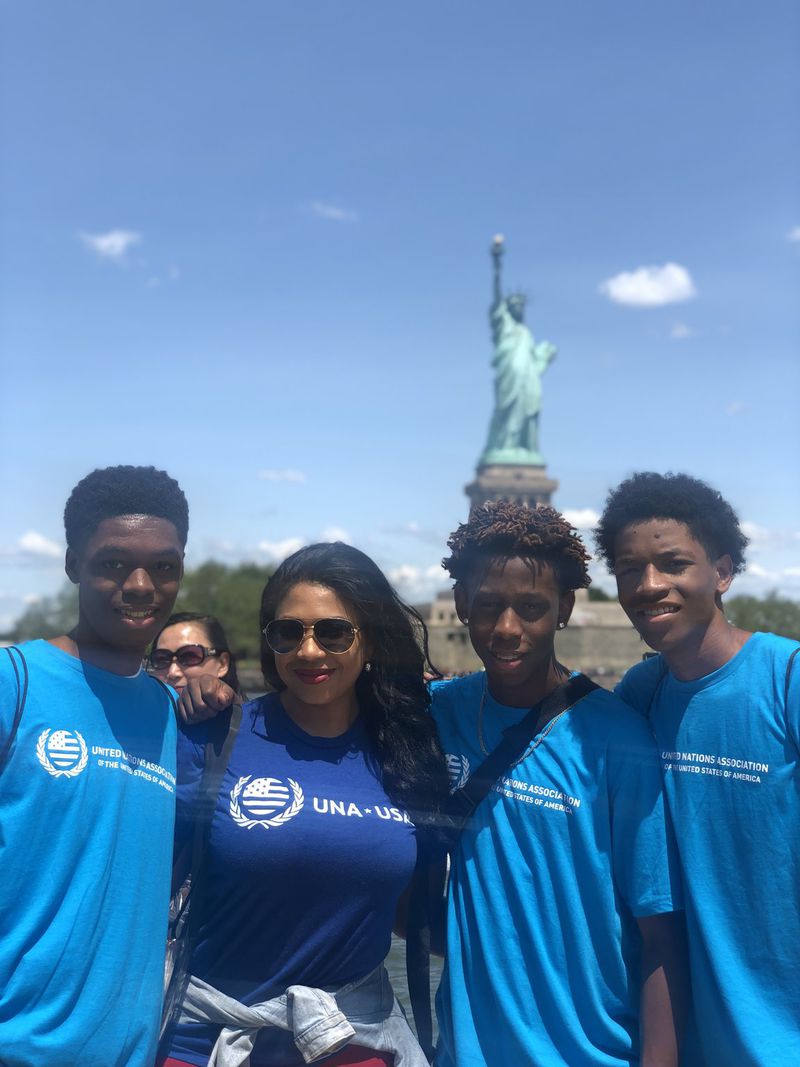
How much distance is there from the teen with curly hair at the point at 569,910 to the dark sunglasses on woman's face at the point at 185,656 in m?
2.27

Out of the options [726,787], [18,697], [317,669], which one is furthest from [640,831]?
[18,697]

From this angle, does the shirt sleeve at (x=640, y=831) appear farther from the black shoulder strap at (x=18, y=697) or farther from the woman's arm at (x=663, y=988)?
the black shoulder strap at (x=18, y=697)

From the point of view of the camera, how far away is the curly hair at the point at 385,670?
285cm

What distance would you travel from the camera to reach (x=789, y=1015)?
257 cm

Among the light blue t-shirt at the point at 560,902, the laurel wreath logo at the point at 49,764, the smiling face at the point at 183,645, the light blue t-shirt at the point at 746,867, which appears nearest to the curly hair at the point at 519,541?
the light blue t-shirt at the point at 560,902

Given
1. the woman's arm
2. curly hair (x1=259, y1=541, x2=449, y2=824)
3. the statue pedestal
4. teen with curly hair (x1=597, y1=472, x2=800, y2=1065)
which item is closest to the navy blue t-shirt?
curly hair (x1=259, y1=541, x2=449, y2=824)

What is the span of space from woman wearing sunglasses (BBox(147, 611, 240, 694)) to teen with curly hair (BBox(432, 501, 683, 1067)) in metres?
2.24

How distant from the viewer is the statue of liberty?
A: 120 feet

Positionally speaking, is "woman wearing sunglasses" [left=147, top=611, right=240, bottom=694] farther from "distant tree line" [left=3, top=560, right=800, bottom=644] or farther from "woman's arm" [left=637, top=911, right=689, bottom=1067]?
"distant tree line" [left=3, top=560, right=800, bottom=644]

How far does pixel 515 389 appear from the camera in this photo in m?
36.6

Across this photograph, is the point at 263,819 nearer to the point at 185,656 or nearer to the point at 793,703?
the point at 793,703

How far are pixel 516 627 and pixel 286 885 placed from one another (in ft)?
2.73

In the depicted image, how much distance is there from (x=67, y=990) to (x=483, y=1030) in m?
0.94

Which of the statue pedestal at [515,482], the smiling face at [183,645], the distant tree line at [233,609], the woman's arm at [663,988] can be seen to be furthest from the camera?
the distant tree line at [233,609]
